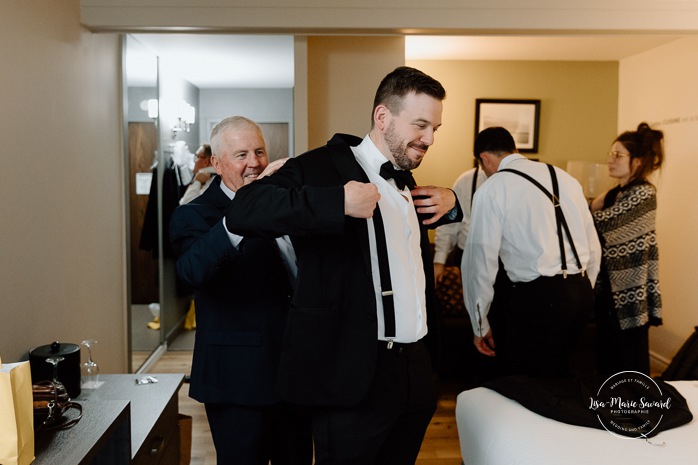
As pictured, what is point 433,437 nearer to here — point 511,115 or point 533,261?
point 533,261

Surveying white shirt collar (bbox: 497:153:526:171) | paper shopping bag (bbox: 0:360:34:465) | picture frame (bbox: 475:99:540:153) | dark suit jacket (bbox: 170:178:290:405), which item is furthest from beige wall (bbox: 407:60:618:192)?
paper shopping bag (bbox: 0:360:34:465)

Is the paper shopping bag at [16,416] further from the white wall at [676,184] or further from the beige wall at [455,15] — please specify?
the white wall at [676,184]

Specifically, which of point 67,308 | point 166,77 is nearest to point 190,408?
point 67,308

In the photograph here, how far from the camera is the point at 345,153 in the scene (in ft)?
5.12

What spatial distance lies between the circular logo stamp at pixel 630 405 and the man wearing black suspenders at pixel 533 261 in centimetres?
70

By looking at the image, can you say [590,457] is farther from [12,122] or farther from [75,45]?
[75,45]

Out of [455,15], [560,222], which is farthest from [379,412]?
[455,15]

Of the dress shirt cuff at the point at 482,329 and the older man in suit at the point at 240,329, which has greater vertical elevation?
the older man in suit at the point at 240,329

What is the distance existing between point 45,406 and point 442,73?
15.3ft

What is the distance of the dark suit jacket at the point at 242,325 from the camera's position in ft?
5.89

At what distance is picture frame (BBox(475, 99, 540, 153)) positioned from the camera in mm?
5469

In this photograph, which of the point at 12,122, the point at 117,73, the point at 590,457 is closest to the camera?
the point at 590,457

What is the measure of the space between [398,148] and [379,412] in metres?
0.62

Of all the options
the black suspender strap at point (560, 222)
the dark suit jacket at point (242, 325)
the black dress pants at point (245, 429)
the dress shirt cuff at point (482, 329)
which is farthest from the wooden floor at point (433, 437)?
the dark suit jacket at point (242, 325)
